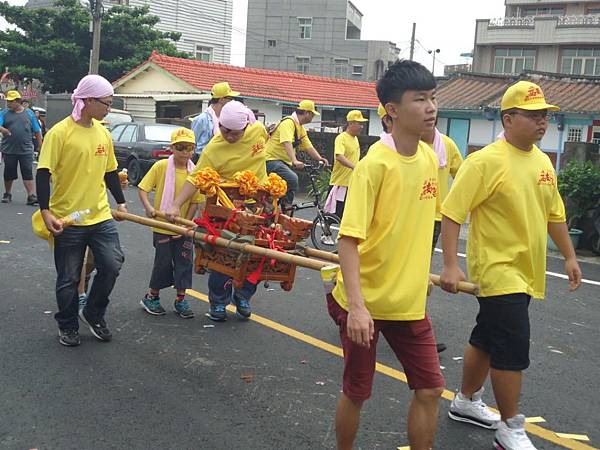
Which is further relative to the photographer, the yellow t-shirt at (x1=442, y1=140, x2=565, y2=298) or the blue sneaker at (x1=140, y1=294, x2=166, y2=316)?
the blue sneaker at (x1=140, y1=294, x2=166, y2=316)

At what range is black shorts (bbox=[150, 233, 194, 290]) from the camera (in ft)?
20.1

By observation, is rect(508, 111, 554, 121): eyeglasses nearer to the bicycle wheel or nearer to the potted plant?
the bicycle wheel

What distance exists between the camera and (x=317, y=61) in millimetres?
53281

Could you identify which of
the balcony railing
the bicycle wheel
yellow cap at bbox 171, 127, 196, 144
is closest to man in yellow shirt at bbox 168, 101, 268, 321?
yellow cap at bbox 171, 127, 196, 144

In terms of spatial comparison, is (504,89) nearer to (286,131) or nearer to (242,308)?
(286,131)

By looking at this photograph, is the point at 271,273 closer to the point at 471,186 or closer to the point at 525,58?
the point at 471,186

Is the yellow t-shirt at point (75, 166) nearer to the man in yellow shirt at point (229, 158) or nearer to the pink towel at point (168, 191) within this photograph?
the man in yellow shirt at point (229, 158)

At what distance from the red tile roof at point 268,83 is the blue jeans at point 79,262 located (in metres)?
21.4

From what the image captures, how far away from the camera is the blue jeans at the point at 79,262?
5.12m

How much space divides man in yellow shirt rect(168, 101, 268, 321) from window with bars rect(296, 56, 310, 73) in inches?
1931

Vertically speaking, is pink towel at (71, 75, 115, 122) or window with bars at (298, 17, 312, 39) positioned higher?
window with bars at (298, 17, 312, 39)

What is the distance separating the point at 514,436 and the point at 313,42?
51906 millimetres

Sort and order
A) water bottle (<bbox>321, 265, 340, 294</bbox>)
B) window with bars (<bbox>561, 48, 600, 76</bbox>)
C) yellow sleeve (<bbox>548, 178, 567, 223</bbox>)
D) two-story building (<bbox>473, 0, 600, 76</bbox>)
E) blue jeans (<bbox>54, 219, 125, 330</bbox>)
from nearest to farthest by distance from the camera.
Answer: water bottle (<bbox>321, 265, 340, 294</bbox>), yellow sleeve (<bbox>548, 178, 567, 223</bbox>), blue jeans (<bbox>54, 219, 125, 330</bbox>), two-story building (<bbox>473, 0, 600, 76</bbox>), window with bars (<bbox>561, 48, 600, 76</bbox>)

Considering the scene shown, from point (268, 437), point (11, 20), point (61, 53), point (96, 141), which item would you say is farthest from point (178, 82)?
point (268, 437)
